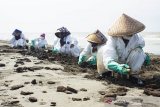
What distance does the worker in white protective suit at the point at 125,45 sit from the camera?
24.1ft

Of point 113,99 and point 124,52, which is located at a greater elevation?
point 124,52

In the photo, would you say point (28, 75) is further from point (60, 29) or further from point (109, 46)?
point (60, 29)

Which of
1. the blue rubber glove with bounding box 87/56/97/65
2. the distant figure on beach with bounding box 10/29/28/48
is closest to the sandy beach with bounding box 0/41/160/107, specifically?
the blue rubber glove with bounding box 87/56/97/65

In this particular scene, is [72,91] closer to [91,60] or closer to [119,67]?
[119,67]

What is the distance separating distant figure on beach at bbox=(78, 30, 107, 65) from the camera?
10250 millimetres

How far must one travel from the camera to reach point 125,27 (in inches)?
292

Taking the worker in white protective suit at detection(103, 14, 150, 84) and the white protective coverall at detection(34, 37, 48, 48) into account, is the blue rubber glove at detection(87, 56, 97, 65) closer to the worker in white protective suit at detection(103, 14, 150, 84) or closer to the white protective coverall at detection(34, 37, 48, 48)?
the worker in white protective suit at detection(103, 14, 150, 84)

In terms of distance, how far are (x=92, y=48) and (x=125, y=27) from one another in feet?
9.94

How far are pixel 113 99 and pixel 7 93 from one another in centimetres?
170

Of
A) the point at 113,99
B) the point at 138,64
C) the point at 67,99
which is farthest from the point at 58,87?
the point at 138,64

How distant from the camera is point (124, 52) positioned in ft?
24.7

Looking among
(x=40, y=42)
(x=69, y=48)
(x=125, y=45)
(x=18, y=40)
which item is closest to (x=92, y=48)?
(x=125, y=45)

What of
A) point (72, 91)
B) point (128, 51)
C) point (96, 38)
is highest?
point (96, 38)

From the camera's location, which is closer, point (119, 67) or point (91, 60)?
point (119, 67)
